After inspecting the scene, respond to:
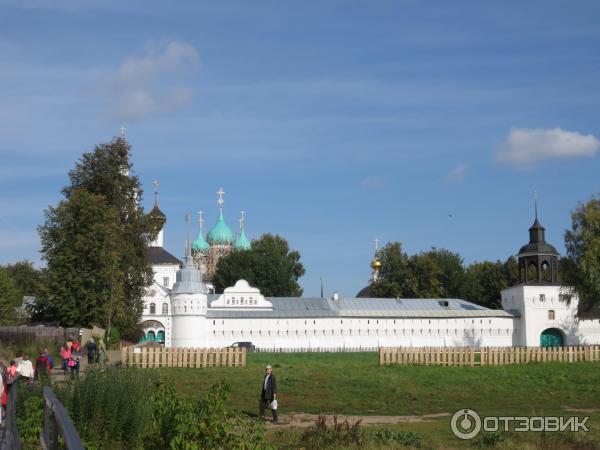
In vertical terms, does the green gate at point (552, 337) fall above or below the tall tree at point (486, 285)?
below

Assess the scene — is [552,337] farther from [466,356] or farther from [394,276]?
[466,356]

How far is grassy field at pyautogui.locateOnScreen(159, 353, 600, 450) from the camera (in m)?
17.9

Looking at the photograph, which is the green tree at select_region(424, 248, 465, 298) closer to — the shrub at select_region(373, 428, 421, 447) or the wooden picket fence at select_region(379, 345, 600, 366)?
the wooden picket fence at select_region(379, 345, 600, 366)

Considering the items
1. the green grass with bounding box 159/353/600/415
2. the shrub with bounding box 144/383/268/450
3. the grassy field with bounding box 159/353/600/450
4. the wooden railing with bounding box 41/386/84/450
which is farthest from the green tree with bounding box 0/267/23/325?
the wooden railing with bounding box 41/386/84/450

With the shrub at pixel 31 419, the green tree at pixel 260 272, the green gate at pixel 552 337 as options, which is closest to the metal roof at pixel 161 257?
the green tree at pixel 260 272

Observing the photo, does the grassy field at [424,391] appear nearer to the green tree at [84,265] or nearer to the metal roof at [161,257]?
the green tree at [84,265]

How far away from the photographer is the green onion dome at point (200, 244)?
95.4 meters

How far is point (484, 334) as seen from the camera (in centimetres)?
5769

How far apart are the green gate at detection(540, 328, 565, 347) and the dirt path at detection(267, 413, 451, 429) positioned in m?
39.6

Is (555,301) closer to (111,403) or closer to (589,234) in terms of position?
(589,234)

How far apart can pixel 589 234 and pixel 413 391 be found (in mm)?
23213

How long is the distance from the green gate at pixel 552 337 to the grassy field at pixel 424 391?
2423 cm

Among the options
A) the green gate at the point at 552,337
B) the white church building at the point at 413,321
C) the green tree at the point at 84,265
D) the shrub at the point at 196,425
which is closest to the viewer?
the shrub at the point at 196,425

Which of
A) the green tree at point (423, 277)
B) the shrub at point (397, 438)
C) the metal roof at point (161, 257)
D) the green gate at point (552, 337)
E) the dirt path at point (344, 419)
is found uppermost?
the metal roof at point (161, 257)
